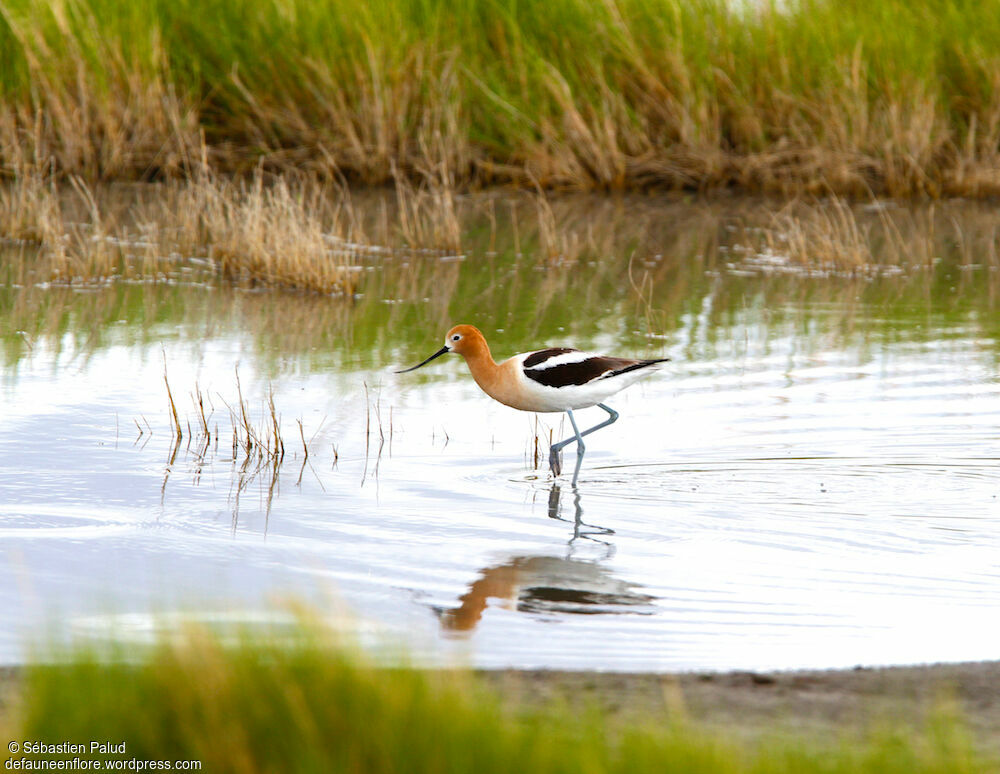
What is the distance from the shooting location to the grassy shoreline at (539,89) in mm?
16953

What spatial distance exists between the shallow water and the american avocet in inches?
13.4

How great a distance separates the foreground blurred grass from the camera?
3141 mm

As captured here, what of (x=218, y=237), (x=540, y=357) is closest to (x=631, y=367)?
(x=540, y=357)

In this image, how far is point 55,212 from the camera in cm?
1354

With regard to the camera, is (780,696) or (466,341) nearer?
(780,696)

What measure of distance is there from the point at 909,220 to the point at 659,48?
11.7 ft

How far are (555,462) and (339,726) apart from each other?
12.3 ft

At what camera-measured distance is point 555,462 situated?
692 centimetres

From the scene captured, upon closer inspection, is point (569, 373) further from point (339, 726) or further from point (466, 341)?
point (339, 726)

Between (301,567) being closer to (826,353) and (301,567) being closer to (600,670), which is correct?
(600,670)

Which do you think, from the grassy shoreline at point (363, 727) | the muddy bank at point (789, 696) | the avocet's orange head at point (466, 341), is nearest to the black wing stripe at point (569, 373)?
the avocet's orange head at point (466, 341)

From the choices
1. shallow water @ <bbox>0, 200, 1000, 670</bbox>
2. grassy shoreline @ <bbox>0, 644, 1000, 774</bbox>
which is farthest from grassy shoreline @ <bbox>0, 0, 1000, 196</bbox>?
grassy shoreline @ <bbox>0, 644, 1000, 774</bbox>

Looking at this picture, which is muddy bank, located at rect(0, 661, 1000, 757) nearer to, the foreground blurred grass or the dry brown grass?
the foreground blurred grass

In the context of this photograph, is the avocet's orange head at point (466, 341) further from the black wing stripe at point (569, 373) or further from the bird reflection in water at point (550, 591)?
the bird reflection in water at point (550, 591)
